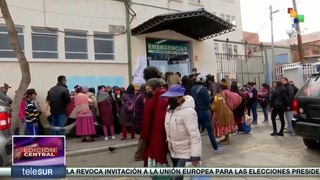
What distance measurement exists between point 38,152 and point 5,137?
329 cm

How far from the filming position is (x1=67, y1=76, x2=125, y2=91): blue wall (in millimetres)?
14000

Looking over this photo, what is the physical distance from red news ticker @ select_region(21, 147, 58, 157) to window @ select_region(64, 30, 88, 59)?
11.6 m

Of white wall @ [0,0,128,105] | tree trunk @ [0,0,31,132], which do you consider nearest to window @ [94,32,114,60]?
white wall @ [0,0,128,105]

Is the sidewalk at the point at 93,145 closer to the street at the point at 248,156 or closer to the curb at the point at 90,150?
the curb at the point at 90,150

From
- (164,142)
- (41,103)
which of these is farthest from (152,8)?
(164,142)

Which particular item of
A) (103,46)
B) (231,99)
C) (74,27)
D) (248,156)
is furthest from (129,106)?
(103,46)

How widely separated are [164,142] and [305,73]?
14.5m

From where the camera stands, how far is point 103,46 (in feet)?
50.5

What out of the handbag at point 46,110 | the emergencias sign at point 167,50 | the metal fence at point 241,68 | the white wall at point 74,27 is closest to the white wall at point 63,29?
the white wall at point 74,27

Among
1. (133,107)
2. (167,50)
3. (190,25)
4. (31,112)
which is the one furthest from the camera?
(167,50)

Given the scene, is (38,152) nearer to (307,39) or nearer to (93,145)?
(93,145)

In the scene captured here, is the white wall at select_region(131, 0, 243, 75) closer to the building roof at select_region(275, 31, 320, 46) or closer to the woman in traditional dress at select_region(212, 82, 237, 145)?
the woman in traditional dress at select_region(212, 82, 237, 145)

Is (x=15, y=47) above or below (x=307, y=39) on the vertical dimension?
below

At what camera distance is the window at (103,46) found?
15.2 m
